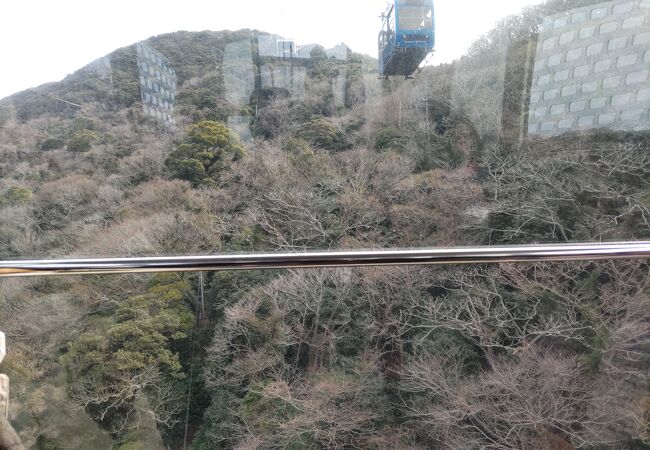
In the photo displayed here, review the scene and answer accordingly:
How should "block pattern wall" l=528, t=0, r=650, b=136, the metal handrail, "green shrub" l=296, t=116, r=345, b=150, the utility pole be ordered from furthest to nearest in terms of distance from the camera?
1. "green shrub" l=296, t=116, r=345, b=150
2. "block pattern wall" l=528, t=0, r=650, b=136
3. the utility pole
4. the metal handrail

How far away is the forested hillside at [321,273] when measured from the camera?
156cm

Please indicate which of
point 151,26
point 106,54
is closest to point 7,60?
point 106,54

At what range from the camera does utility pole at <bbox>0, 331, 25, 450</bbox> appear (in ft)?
4.89

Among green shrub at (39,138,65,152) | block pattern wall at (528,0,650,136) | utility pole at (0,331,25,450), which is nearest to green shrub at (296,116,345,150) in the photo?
block pattern wall at (528,0,650,136)

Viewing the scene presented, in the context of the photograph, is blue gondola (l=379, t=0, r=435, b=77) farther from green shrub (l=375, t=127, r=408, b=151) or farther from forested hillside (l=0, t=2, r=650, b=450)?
green shrub (l=375, t=127, r=408, b=151)

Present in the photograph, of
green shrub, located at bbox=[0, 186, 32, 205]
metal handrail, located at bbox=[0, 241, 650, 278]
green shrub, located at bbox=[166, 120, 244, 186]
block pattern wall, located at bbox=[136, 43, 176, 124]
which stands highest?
block pattern wall, located at bbox=[136, 43, 176, 124]

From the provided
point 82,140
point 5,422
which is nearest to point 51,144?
point 82,140

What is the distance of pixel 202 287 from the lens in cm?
151

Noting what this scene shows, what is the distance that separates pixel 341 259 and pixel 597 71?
1899 millimetres

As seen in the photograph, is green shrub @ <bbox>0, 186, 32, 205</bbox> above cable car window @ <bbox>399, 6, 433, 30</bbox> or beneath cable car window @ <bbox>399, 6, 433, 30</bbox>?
beneath

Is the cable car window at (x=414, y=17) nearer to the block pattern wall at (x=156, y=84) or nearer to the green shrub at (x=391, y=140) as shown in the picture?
the green shrub at (x=391, y=140)

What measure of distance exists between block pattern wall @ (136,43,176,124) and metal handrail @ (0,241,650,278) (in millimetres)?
1141

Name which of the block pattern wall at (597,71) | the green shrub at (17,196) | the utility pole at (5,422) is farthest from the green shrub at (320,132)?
the utility pole at (5,422)

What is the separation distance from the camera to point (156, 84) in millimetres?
2137
